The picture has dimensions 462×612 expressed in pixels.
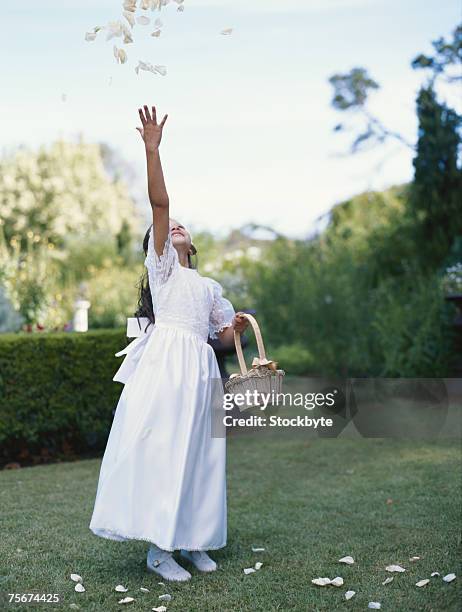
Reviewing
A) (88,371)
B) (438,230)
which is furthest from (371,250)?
(88,371)

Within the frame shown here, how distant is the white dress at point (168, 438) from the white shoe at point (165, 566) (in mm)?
134

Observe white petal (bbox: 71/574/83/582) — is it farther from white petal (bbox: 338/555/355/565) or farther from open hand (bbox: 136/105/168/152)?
open hand (bbox: 136/105/168/152)

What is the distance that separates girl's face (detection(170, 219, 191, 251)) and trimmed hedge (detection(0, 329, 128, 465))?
2576 millimetres

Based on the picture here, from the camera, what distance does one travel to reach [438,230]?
8523 mm

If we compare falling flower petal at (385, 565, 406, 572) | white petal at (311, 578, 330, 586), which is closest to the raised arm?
white petal at (311, 578, 330, 586)

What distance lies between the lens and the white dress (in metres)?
2.81

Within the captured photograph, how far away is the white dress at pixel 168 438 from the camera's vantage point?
2.81 meters

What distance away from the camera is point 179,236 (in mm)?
3072

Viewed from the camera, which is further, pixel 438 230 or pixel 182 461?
pixel 438 230

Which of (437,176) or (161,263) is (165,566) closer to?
(161,263)

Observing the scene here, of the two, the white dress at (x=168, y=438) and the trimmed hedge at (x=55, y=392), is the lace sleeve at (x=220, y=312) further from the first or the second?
the trimmed hedge at (x=55, y=392)

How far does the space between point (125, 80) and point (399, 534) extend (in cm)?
238

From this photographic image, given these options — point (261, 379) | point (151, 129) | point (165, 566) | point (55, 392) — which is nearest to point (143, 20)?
point (151, 129)

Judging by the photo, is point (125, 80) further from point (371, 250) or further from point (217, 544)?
point (371, 250)
